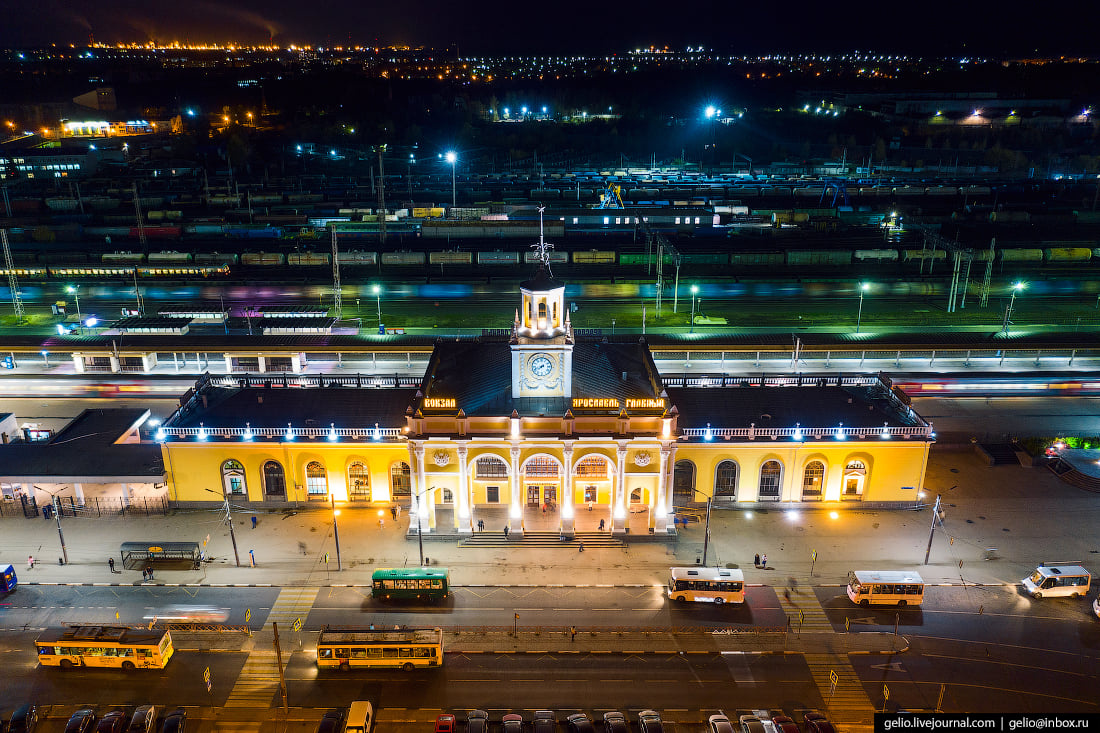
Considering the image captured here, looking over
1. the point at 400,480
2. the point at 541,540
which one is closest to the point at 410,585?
the point at 541,540

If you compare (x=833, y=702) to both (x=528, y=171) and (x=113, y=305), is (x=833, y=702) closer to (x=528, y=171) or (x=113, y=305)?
(x=113, y=305)

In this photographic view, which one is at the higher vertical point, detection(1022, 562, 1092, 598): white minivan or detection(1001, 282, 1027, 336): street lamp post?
detection(1001, 282, 1027, 336): street lamp post

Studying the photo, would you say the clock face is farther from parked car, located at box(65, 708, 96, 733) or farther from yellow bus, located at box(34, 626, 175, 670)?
A: parked car, located at box(65, 708, 96, 733)

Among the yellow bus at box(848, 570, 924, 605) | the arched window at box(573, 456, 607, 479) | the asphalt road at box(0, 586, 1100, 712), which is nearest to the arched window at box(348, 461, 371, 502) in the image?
the asphalt road at box(0, 586, 1100, 712)

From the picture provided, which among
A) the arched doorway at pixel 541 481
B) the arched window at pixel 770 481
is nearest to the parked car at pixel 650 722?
the arched doorway at pixel 541 481

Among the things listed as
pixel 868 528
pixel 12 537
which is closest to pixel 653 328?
pixel 868 528

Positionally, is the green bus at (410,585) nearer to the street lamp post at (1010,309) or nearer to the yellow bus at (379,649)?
the yellow bus at (379,649)

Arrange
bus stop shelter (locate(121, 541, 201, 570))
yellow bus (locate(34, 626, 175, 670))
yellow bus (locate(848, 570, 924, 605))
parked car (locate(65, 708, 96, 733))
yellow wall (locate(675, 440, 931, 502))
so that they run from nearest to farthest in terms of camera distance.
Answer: parked car (locate(65, 708, 96, 733)), yellow bus (locate(34, 626, 175, 670)), yellow bus (locate(848, 570, 924, 605)), bus stop shelter (locate(121, 541, 201, 570)), yellow wall (locate(675, 440, 931, 502))
